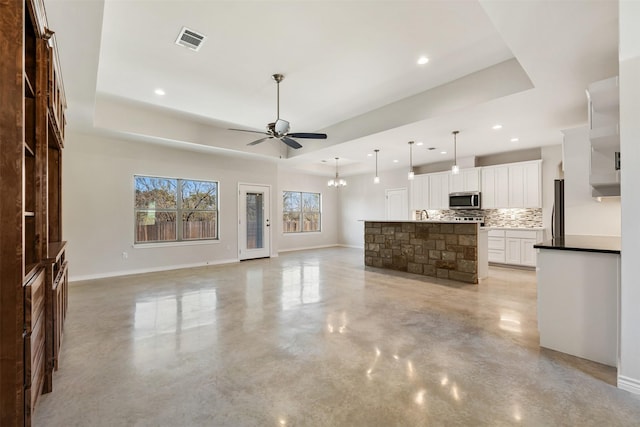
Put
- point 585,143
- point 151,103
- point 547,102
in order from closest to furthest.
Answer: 1. point 585,143
2. point 547,102
3. point 151,103

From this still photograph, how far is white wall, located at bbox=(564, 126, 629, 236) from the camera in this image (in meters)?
3.43

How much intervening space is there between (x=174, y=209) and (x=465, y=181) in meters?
7.21

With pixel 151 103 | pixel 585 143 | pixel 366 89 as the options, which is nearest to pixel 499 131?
pixel 585 143

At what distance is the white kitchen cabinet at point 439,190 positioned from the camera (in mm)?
8047

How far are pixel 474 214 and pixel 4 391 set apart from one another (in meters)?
8.53

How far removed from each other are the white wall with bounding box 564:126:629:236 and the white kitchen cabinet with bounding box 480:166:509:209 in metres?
3.53

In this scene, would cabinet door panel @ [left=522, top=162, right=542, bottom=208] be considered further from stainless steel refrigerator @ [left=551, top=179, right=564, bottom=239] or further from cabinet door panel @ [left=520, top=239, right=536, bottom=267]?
stainless steel refrigerator @ [left=551, top=179, right=564, bottom=239]

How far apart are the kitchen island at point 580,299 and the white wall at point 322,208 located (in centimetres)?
786

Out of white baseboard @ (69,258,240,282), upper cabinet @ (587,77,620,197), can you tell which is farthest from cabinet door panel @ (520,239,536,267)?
white baseboard @ (69,258,240,282)

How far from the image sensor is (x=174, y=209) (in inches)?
270

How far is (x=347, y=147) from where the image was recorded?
6.56 meters

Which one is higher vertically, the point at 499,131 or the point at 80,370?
the point at 499,131

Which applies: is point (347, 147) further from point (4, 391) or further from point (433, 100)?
point (4, 391)

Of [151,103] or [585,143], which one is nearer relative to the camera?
[585,143]
